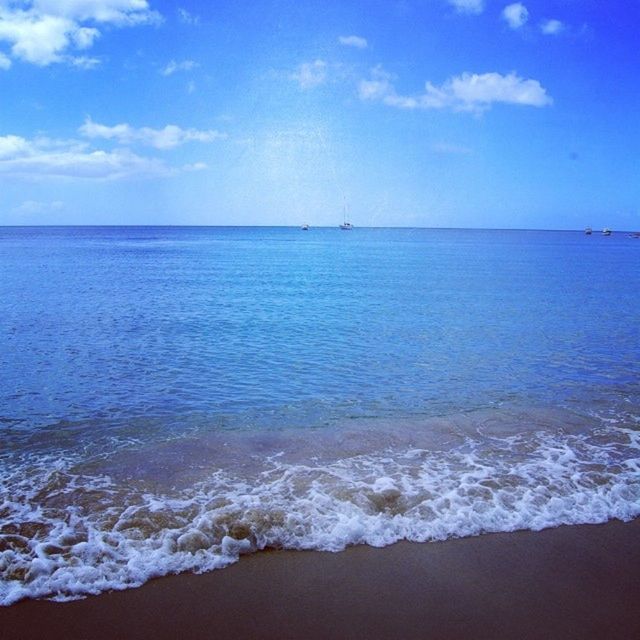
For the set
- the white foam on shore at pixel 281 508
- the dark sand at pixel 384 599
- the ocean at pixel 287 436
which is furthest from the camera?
Result: the ocean at pixel 287 436

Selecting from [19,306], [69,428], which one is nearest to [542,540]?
[69,428]

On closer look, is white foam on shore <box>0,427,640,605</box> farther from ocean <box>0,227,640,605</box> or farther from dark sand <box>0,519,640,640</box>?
dark sand <box>0,519,640,640</box>

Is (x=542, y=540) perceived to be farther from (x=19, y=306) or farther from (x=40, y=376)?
(x=19, y=306)

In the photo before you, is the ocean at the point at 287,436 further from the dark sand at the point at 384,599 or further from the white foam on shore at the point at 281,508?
the dark sand at the point at 384,599

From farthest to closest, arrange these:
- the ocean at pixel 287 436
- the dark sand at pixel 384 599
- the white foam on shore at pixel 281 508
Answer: the ocean at pixel 287 436 < the white foam on shore at pixel 281 508 < the dark sand at pixel 384 599

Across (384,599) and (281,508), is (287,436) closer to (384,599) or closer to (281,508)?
(281,508)

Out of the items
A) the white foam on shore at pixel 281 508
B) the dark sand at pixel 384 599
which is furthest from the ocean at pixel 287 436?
the dark sand at pixel 384 599

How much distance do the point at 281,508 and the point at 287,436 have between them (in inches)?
134

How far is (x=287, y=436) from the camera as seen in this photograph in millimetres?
12406

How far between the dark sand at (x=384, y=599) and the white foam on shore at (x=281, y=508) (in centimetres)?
36

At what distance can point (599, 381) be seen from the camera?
679 inches

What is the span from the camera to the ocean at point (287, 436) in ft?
27.4

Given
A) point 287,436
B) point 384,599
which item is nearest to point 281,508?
point 384,599

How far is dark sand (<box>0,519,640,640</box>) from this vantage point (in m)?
6.38
